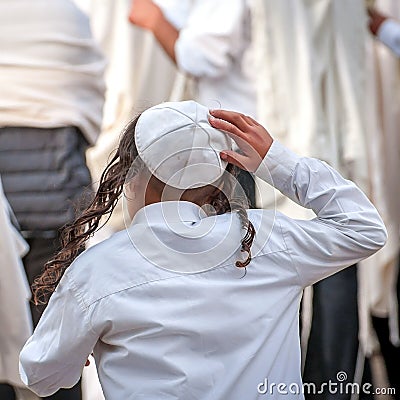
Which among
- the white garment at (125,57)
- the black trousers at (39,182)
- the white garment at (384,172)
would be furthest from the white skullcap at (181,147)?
the white garment at (125,57)

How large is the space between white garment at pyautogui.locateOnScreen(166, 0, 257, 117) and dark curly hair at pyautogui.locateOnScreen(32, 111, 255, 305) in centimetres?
158

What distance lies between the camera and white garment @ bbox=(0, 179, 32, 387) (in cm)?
266

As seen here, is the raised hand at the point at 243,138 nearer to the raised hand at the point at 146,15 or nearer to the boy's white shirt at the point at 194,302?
the boy's white shirt at the point at 194,302

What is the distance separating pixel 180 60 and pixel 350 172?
64cm

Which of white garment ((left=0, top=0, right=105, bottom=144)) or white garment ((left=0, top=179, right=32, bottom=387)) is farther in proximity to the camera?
white garment ((left=0, top=0, right=105, bottom=144))

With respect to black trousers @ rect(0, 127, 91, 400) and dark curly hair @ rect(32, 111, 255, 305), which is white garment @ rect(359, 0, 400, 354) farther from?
dark curly hair @ rect(32, 111, 255, 305)

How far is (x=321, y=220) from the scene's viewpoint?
1839mm

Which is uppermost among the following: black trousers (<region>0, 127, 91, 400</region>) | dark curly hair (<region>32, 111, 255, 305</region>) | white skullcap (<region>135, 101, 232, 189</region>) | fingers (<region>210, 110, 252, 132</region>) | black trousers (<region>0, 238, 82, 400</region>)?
fingers (<region>210, 110, 252, 132</region>)

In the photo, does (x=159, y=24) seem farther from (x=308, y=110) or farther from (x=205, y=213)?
(x=205, y=213)

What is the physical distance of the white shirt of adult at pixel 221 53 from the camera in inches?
135

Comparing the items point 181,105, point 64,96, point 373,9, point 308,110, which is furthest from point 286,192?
point 373,9

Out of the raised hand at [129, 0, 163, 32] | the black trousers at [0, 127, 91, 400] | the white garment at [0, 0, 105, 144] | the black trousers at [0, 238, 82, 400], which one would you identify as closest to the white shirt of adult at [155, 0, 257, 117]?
the raised hand at [129, 0, 163, 32]

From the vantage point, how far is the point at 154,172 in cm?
178

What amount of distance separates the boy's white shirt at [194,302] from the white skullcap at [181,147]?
50 millimetres
